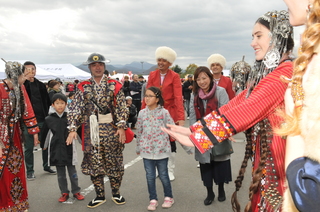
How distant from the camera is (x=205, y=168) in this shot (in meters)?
3.90

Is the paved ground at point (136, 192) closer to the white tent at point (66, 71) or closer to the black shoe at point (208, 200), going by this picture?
the black shoe at point (208, 200)

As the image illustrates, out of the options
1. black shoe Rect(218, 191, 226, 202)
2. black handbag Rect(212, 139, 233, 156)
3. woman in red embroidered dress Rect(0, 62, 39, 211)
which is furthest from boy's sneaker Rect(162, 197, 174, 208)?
woman in red embroidered dress Rect(0, 62, 39, 211)

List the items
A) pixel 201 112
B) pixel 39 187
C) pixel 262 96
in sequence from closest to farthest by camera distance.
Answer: pixel 262 96 → pixel 201 112 → pixel 39 187

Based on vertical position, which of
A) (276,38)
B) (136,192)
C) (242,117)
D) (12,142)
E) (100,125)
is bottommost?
(136,192)

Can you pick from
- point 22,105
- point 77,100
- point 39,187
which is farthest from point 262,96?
point 39,187

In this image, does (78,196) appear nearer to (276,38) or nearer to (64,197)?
(64,197)

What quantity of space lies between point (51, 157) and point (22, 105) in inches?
35.4

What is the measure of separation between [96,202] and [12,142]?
1412mm

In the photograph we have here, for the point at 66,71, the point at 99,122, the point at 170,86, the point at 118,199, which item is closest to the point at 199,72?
the point at 170,86

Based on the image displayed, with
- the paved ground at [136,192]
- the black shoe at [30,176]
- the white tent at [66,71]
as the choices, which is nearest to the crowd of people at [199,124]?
the black shoe at [30,176]

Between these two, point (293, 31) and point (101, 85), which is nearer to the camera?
point (293, 31)

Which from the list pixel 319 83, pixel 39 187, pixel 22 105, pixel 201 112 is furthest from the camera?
pixel 39 187

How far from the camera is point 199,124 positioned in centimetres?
154

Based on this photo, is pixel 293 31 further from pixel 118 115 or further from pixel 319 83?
pixel 118 115
